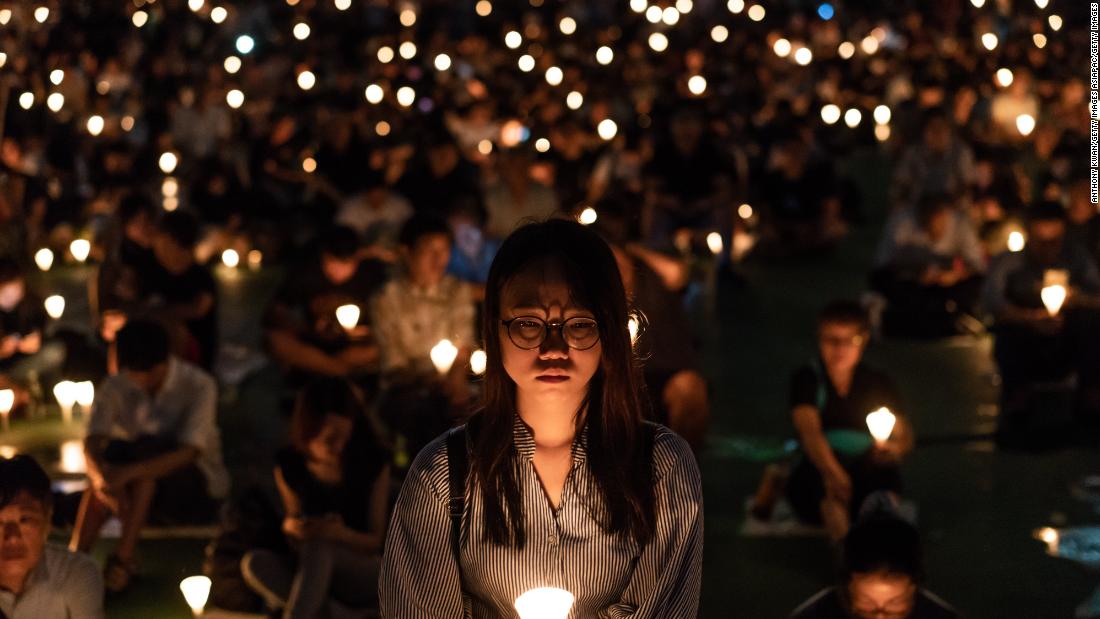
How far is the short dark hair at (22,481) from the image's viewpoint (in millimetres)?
4129

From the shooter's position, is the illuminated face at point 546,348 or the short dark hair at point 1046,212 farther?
the short dark hair at point 1046,212

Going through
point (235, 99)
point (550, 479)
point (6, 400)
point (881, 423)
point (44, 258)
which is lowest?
point (550, 479)

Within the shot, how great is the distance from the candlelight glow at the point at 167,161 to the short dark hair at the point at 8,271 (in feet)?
17.1

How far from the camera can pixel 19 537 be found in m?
4.14

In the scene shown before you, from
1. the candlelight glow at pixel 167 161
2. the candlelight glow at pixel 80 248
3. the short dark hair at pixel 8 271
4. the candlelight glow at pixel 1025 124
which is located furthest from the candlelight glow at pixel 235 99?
the short dark hair at pixel 8 271

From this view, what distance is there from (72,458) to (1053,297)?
434 cm

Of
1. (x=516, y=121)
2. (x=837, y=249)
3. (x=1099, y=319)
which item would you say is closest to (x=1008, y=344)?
→ (x=1099, y=319)

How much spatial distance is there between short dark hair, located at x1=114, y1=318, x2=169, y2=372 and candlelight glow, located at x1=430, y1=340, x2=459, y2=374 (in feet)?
3.19

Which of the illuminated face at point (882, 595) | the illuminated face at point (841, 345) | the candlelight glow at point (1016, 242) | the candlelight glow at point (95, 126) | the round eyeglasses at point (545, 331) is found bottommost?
the illuminated face at point (882, 595)

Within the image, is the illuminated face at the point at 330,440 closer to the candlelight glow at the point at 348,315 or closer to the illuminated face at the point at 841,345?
the illuminated face at the point at 841,345

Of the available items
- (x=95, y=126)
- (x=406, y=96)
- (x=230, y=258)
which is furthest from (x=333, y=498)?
(x=406, y=96)

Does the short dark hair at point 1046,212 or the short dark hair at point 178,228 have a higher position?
the short dark hair at point 1046,212

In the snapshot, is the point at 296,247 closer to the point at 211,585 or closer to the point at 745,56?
the point at 211,585

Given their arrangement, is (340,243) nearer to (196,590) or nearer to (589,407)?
(196,590)
